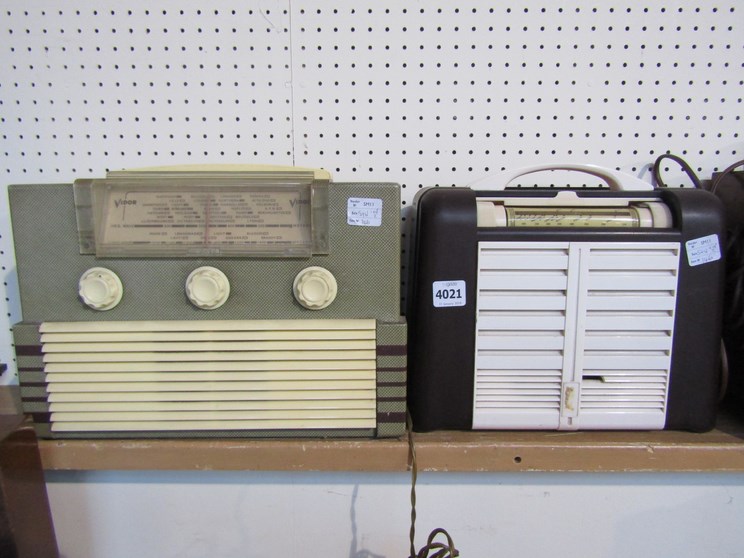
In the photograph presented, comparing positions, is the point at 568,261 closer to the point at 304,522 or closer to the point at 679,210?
the point at 679,210

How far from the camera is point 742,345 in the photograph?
1.88ft

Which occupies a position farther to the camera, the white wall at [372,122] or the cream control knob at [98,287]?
the white wall at [372,122]

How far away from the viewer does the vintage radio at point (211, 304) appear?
50 centimetres

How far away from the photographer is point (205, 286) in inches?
19.3

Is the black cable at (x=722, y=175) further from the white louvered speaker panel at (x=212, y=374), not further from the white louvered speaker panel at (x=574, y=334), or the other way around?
the white louvered speaker panel at (x=212, y=374)

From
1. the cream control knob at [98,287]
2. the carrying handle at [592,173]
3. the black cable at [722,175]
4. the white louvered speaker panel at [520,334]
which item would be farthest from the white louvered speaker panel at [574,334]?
the cream control knob at [98,287]

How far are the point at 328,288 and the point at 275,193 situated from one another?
133 millimetres

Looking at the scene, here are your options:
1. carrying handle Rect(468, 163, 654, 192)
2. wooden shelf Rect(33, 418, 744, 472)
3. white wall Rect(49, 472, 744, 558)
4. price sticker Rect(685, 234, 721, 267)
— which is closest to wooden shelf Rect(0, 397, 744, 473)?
wooden shelf Rect(33, 418, 744, 472)

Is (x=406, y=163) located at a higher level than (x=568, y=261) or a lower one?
higher

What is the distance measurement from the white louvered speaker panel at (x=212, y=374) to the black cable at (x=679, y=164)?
556 mm

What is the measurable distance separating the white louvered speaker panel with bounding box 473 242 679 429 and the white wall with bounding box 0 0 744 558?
0.17 metres

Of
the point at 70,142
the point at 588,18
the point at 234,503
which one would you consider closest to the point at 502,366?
the point at 234,503

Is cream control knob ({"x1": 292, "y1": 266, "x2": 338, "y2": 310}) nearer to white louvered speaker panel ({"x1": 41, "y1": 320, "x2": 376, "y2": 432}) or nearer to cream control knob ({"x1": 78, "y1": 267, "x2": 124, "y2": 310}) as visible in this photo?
white louvered speaker panel ({"x1": 41, "y1": 320, "x2": 376, "y2": 432})

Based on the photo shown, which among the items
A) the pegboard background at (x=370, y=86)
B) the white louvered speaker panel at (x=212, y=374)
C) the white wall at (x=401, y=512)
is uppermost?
the pegboard background at (x=370, y=86)
